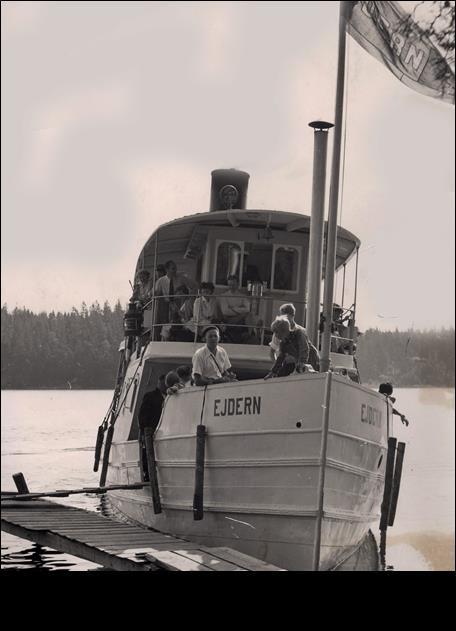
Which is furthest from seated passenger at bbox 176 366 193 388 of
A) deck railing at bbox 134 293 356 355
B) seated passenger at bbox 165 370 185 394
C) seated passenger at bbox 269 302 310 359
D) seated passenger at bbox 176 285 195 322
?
seated passenger at bbox 269 302 310 359

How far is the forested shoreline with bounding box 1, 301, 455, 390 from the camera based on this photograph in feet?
11.2

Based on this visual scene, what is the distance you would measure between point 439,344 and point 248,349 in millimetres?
848

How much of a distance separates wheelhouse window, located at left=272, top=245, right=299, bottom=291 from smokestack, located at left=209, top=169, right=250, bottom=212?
2.08ft

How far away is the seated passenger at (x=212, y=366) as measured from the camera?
4.53m

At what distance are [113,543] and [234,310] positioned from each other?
4.05ft

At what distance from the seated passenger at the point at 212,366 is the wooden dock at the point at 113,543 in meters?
0.76

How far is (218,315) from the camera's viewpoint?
4508mm

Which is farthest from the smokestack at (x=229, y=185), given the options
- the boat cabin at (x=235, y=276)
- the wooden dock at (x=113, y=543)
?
the wooden dock at (x=113, y=543)

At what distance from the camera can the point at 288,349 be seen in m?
4.11

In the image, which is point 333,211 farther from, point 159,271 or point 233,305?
point 233,305

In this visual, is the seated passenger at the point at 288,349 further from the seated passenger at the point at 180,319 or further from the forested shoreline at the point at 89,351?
the seated passenger at the point at 180,319

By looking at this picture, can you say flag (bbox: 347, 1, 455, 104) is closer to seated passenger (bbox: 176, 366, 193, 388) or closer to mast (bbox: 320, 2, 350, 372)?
mast (bbox: 320, 2, 350, 372)

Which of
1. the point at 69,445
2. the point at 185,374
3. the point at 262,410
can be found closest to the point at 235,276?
the point at 185,374
